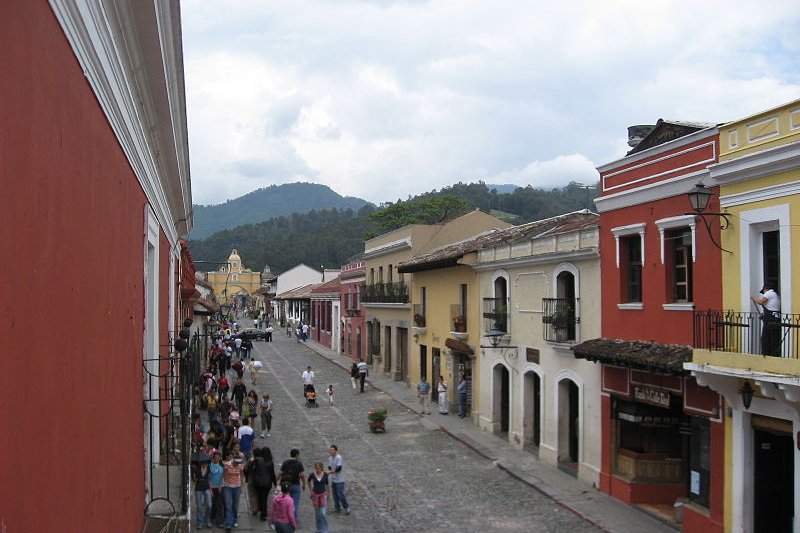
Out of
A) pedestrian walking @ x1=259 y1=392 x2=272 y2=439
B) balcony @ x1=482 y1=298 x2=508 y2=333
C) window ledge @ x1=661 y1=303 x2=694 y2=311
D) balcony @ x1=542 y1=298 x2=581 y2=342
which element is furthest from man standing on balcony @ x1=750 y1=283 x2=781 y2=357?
pedestrian walking @ x1=259 y1=392 x2=272 y2=439

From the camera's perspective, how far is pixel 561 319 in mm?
17094

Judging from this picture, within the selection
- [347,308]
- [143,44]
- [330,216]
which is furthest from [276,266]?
[143,44]

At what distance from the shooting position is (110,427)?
4.48 m

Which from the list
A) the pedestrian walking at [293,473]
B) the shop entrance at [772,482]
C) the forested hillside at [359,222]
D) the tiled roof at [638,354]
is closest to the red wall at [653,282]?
the tiled roof at [638,354]

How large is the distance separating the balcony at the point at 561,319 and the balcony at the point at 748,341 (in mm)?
5025

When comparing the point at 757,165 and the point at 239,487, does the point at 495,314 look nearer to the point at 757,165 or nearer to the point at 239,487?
the point at 239,487

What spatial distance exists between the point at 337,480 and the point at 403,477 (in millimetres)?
3311

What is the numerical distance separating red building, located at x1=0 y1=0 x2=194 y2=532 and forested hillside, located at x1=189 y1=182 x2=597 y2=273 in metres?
35.8

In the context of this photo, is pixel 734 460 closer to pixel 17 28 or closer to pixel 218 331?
pixel 17 28

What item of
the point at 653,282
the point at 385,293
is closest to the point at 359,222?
the point at 385,293

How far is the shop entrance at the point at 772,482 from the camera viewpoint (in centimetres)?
1126

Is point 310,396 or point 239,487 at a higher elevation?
point 239,487

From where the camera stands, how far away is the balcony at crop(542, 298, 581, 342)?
667 inches

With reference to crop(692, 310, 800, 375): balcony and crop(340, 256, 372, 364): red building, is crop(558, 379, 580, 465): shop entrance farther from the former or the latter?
crop(340, 256, 372, 364): red building
